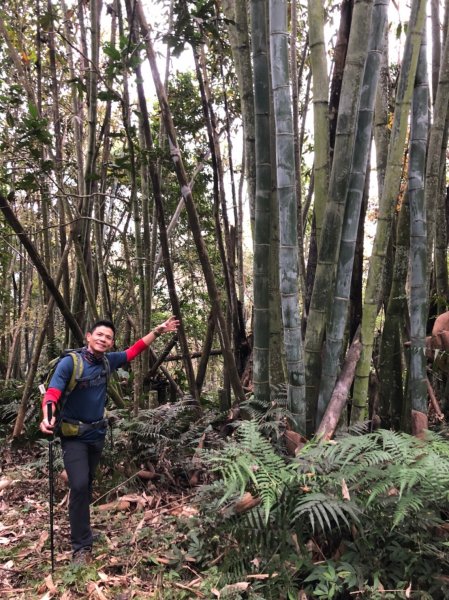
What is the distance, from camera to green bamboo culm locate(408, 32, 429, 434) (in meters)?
2.78

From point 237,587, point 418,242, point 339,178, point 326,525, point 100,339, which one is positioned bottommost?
A: point 237,587

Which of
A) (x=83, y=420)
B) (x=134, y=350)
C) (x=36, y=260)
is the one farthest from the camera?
(x=36, y=260)

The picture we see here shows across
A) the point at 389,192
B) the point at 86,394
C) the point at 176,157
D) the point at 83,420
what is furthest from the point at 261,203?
the point at 83,420

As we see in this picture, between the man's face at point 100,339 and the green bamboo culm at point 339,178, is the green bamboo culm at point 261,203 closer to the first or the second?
the green bamboo culm at point 339,178

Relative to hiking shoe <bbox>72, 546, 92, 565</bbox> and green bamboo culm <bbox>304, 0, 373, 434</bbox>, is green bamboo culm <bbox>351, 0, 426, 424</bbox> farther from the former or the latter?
hiking shoe <bbox>72, 546, 92, 565</bbox>

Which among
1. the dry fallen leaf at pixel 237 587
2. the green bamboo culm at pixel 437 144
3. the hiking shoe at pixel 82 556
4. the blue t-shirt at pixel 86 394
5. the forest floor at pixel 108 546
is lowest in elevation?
the forest floor at pixel 108 546

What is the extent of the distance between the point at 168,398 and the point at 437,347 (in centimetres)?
341

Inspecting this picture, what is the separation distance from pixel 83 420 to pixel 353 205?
1977mm

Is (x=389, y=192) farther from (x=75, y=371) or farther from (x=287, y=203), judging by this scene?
(x=75, y=371)

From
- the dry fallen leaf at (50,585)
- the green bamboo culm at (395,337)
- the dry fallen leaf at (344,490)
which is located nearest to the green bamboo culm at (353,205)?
the dry fallen leaf at (344,490)

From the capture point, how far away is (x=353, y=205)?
8.39 feet

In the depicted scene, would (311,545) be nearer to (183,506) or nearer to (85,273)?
(183,506)

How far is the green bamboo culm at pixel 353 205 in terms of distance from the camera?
2434 millimetres

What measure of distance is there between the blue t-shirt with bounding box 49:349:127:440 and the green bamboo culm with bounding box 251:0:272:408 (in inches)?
37.7
